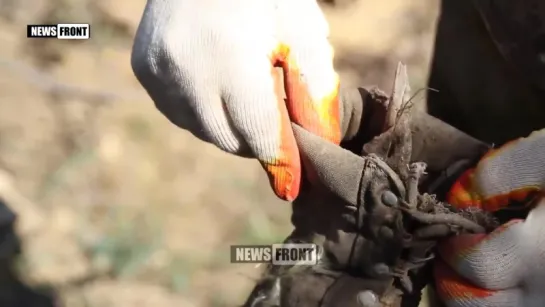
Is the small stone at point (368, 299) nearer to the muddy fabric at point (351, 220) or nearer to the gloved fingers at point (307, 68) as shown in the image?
the muddy fabric at point (351, 220)

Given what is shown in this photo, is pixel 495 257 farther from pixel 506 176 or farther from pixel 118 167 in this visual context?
pixel 118 167

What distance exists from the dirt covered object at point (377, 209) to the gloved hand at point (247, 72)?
2 cm

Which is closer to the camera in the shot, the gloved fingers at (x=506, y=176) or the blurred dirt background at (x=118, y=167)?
the gloved fingers at (x=506, y=176)

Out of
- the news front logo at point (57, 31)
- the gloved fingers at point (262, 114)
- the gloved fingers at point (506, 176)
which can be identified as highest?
the news front logo at point (57, 31)

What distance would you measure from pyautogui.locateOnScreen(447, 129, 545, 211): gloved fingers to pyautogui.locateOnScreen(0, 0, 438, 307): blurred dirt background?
0.64 feet

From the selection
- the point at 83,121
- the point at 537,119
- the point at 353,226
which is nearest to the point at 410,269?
the point at 353,226

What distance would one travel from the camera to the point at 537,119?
55 cm

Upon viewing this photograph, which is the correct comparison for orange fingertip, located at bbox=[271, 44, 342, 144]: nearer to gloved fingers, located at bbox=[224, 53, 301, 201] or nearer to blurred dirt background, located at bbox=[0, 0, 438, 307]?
gloved fingers, located at bbox=[224, 53, 301, 201]

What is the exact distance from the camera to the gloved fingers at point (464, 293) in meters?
0.40

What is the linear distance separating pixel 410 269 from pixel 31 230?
42 cm

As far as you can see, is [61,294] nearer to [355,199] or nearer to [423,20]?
[355,199]

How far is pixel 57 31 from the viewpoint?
1.96 feet

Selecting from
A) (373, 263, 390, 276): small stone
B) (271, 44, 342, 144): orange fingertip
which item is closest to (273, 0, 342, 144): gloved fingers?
(271, 44, 342, 144): orange fingertip

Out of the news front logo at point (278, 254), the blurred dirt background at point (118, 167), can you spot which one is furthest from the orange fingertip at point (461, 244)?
the blurred dirt background at point (118, 167)
